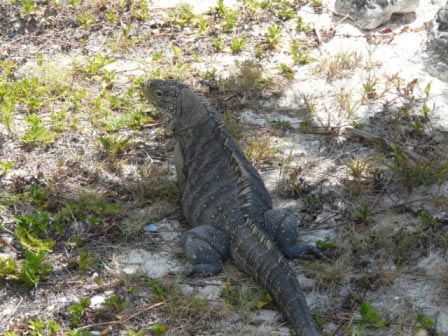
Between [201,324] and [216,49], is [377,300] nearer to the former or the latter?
[201,324]

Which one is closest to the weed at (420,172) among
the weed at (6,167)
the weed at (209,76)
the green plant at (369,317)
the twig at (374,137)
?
the twig at (374,137)

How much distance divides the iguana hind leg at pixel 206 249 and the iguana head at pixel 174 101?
112 centimetres

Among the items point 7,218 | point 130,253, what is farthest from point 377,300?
point 7,218

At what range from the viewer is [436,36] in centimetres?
799

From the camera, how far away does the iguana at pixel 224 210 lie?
4.93 meters

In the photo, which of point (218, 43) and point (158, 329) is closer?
point (158, 329)

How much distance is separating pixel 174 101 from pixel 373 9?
12.3 ft

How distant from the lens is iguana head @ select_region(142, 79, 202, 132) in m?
6.09

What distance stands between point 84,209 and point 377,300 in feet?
8.66

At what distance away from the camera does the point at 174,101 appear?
6199 mm

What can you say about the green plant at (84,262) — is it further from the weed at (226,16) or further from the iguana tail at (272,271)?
the weed at (226,16)

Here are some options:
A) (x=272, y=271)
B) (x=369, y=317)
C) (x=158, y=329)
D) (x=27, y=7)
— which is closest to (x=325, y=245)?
(x=272, y=271)

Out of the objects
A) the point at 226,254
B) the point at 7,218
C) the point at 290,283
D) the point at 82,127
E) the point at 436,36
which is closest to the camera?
the point at 290,283

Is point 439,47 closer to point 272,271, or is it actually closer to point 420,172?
point 420,172
